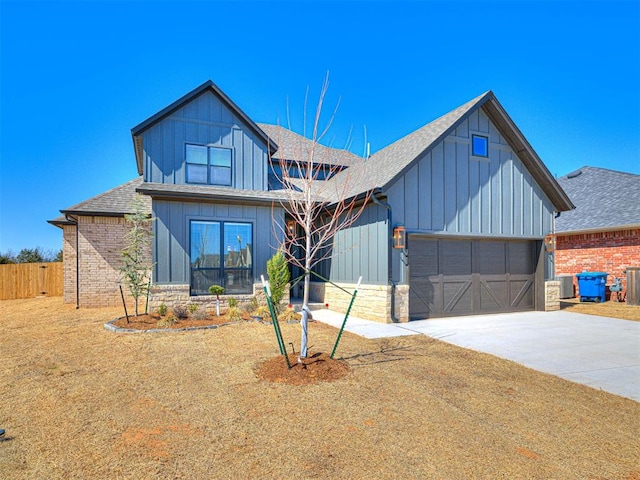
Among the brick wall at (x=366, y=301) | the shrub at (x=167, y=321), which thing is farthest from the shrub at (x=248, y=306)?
the brick wall at (x=366, y=301)

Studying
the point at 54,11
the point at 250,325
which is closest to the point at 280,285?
the point at 250,325

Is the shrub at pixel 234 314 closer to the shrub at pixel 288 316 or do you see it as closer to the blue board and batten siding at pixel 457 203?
the shrub at pixel 288 316

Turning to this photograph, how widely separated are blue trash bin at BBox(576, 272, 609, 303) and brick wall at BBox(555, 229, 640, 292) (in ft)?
2.79

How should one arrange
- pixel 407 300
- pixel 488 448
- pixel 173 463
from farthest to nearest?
pixel 407 300 → pixel 488 448 → pixel 173 463

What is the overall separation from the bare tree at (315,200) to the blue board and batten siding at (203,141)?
3.25 ft

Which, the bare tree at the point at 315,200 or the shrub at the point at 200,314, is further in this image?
the shrub at the point at 200,314

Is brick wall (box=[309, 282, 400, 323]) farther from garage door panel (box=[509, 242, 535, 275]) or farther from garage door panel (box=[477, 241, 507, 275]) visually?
garage door panel (box=[509, 242, 535, 275])

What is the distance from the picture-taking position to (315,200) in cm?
709

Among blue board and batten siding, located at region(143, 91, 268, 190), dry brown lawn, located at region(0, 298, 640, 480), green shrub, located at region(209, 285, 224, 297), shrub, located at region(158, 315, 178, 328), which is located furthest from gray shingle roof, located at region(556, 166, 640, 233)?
shrub, located at region(158, 315, 178, 328)

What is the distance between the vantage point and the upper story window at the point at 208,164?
11.7 metres

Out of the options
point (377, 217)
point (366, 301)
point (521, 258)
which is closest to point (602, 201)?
point (521, 258)

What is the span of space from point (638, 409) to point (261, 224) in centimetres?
958

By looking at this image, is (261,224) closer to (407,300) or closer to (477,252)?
(407,300)

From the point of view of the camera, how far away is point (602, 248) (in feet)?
49.6
